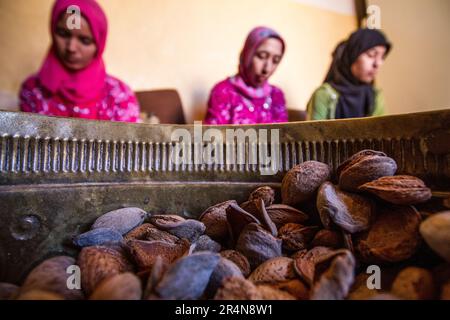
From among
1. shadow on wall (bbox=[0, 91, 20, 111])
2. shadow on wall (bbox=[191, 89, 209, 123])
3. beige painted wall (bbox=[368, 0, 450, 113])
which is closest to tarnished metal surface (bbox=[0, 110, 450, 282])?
shadow on wall (bbox=[0, 91, 20, 111])

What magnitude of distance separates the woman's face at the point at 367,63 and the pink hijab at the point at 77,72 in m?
1.29

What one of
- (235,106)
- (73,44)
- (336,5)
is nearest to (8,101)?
(73,44)

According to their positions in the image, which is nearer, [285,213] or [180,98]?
[285,213]

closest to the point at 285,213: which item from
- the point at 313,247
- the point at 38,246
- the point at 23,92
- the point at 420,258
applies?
the point at 313,247

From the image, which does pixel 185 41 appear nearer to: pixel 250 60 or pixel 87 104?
pixel 250 60

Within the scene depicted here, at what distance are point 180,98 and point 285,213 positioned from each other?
4.52 ft

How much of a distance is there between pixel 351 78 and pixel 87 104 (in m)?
1.39

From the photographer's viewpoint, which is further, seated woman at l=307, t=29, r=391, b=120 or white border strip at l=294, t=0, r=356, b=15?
white border strip at l=294, t=0, r=356, b=15

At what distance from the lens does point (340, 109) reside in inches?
67.5

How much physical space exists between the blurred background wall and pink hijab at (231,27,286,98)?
29 cm

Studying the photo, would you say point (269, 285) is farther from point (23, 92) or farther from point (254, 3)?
point (254, 3)

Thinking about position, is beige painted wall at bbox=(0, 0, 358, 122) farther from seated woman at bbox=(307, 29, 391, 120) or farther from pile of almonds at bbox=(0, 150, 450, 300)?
pile of almonds at bbox=(0, 150, 450, 300)

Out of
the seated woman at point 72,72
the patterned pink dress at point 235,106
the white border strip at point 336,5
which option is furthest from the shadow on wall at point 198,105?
the white border strip at point 336,5

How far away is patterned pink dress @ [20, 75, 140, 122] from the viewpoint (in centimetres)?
135
